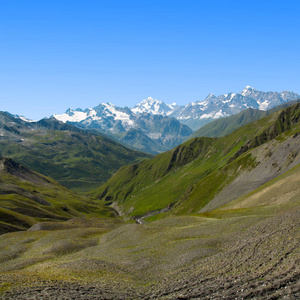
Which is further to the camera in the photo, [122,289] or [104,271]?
[104,271]

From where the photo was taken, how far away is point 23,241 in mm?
98938

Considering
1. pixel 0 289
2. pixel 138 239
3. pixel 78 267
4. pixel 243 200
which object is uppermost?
pixel 0 289

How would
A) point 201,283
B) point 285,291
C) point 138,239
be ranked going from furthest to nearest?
point 138,239, point 201,283, point 285,291

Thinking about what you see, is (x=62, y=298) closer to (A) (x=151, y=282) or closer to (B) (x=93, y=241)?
(A) (x=151, y=282)

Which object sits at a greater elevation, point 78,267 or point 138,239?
point 78,267

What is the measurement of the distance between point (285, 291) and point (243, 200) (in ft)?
320

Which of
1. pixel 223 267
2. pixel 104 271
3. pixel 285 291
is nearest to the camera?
pixel 285 291

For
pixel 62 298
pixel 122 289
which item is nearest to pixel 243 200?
pixel 122 289

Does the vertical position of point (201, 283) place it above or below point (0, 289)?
below

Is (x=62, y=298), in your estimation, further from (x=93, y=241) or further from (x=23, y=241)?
(x=23, y=241)

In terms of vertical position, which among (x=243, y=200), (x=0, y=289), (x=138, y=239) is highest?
(x=0, y=289)

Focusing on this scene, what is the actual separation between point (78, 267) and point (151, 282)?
55.4ft

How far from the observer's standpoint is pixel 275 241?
1884 inches

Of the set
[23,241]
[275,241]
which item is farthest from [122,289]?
[23,241]
